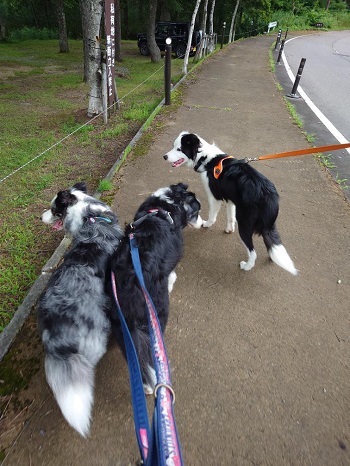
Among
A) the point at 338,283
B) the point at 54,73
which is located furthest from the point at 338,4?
the point at 338,283

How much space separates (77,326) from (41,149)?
503cm

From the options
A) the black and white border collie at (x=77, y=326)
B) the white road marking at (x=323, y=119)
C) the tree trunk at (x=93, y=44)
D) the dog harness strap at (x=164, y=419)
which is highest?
the tree trunk at (x=93, y=44)

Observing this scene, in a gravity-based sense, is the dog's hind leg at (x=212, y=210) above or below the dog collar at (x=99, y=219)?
below

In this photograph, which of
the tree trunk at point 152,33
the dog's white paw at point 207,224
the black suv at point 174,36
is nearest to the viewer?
the dog's white paw at point 207,224

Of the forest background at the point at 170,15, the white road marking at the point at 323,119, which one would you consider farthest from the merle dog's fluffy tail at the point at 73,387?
the forest background at the point at 170,15

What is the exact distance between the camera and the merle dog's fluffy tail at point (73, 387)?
1.65 metres

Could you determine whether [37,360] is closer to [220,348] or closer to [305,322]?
[220,348]

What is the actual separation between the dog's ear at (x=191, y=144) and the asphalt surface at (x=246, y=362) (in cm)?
96

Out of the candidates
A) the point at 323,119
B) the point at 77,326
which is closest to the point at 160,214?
the point at 77,326

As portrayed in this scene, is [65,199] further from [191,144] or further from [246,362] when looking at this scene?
[246,362]

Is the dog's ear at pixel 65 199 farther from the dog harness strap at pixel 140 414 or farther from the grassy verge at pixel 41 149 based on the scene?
the dog harness strap at pixel 140 414

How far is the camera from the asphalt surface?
1873 millimetres

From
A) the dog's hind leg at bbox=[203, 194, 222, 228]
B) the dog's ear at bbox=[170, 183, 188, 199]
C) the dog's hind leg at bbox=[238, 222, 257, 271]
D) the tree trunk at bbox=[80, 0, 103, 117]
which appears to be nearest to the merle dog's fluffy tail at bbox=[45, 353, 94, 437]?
the dog's ear at bbox=[170, 183, 188, 199]

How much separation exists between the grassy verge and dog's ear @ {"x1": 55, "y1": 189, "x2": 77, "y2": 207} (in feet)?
2.96
